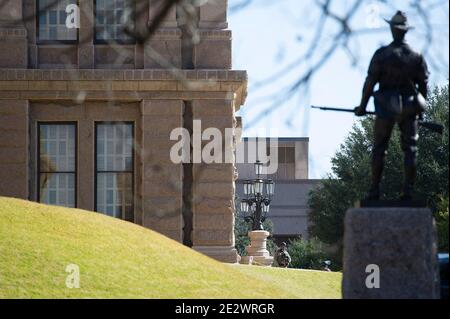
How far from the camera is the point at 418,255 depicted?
50.7 feet

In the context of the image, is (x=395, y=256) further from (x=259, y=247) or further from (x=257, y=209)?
(x=257, y=209)

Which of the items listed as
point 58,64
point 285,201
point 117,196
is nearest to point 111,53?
point 58,64

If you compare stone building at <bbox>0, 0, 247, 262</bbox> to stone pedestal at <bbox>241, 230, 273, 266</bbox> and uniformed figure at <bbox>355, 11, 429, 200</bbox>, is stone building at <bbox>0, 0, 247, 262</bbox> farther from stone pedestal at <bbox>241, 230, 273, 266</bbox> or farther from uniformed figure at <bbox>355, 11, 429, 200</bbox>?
uniformed figure at <bbox>355, 11, 429, 200</bbox>

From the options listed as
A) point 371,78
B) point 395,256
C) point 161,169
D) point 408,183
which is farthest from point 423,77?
point 161,169

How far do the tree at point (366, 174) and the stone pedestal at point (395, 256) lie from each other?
23182 mm

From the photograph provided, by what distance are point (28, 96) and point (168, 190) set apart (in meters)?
4.13

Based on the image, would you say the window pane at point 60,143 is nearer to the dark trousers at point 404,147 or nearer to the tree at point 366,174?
the tree at point 366,174

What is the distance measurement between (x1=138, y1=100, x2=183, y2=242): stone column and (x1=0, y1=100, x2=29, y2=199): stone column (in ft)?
9.58

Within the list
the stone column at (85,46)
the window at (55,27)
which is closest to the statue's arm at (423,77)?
the stone column at (85,46)

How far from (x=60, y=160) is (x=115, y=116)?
5.82 feet

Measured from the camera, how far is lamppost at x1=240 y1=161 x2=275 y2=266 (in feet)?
133

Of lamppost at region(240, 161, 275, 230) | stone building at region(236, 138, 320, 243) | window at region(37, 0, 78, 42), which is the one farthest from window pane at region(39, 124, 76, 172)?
stone building at region(236, 138, 320, 243)

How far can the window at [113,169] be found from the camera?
1284 inches

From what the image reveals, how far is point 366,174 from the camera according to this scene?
167ft
